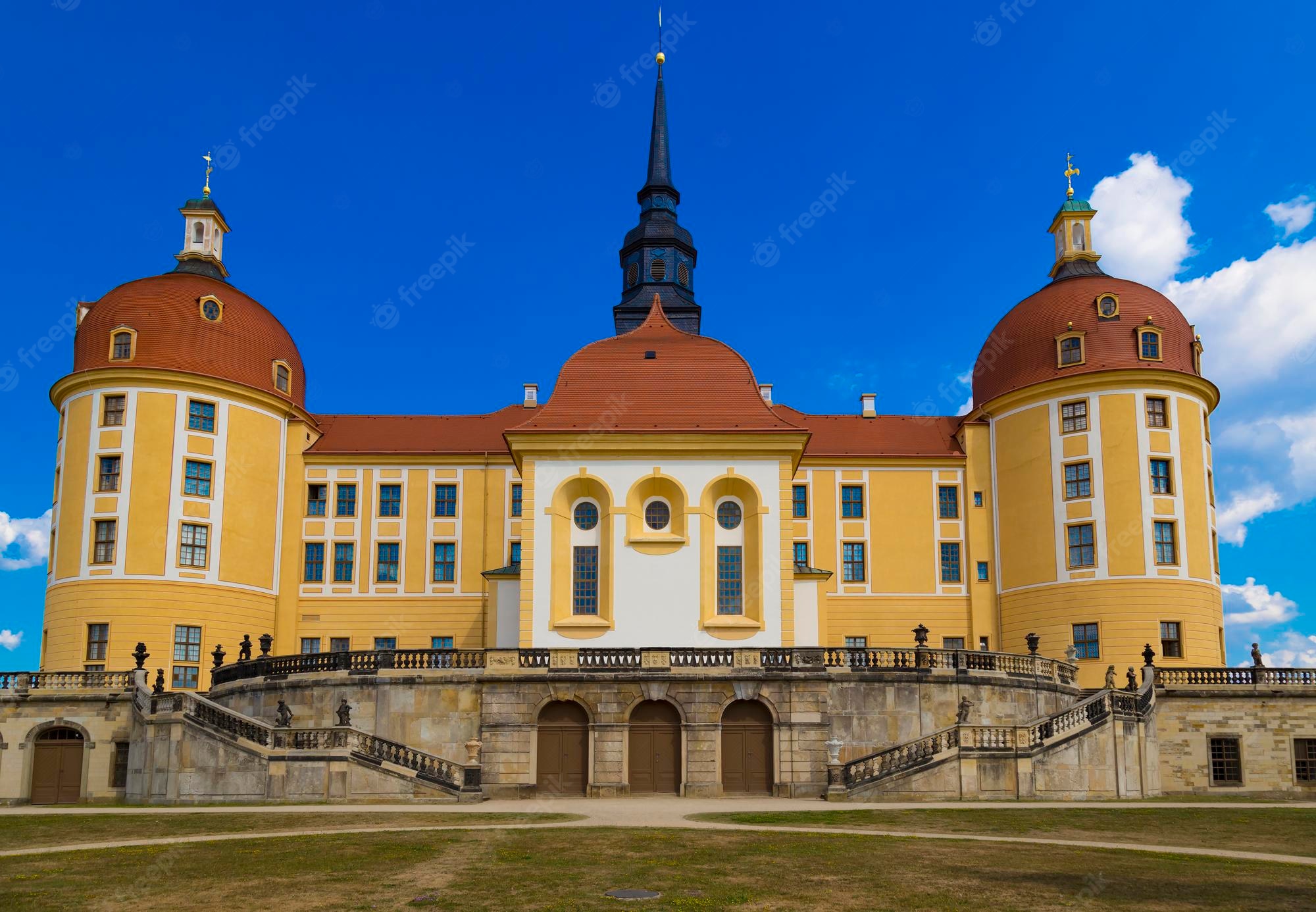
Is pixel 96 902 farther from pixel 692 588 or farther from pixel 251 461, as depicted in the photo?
pixel 251 461

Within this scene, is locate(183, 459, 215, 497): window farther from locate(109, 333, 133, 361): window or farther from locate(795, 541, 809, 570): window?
locate(795, 541, 809, 570): window

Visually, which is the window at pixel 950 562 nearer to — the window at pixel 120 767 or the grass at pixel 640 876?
the window at pixel 120 767

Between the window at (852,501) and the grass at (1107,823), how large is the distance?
26.8 m

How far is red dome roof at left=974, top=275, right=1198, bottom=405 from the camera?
1972 inches

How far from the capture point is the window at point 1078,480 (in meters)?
49.3

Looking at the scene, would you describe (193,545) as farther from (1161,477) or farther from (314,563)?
(1161,477)

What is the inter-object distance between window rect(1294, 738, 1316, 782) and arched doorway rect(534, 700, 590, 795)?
948 inches

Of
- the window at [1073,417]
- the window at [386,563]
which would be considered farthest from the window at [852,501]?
the window at [386,563]

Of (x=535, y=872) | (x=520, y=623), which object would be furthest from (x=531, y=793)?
(x=535, y=872)

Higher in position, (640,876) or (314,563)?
(314,563)

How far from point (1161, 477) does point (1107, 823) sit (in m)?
27.4

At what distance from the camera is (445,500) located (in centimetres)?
5447

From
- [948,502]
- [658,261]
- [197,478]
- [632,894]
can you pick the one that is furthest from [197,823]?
[658,261]

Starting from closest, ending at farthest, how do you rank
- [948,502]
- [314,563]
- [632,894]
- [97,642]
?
[632,894] < [97,642] < [314,563] < [948,502]
